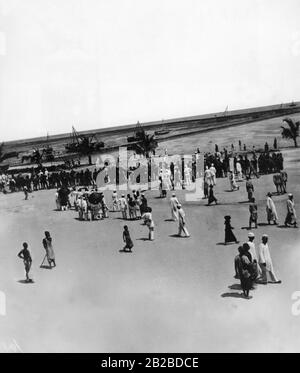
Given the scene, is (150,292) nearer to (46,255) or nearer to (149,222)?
(149,222)

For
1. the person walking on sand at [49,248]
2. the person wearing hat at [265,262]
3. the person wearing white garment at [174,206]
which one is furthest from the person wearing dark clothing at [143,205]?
the person wearing hat at [265,262]

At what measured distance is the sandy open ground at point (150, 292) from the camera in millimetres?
10648

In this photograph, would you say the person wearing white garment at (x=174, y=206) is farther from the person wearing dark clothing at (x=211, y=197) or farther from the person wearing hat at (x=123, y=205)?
the person wearing hat at (x=123, y=205)

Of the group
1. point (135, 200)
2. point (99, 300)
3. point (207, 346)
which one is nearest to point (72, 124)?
point (135, 200)

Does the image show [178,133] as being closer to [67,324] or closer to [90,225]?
[90,225]

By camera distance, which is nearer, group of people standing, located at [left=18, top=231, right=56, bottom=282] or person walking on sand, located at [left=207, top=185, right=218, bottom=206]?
group of people standing, located at [left=18, top=231, right=56, bottom=282]

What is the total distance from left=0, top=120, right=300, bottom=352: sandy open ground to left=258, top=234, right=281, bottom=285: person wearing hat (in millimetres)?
158

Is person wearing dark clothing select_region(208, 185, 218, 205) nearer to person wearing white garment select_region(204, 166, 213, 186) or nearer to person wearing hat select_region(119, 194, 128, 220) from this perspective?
person wearing white garment select_region(204, 166, 213, 186)

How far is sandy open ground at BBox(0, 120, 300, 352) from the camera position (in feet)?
34.9

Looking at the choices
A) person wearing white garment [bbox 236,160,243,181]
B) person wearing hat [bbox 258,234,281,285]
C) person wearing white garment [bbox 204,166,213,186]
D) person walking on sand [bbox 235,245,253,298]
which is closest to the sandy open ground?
person wearing hat [bbox 258,234,281,285]

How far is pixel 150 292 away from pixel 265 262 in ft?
8.83

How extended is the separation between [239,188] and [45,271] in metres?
5.98

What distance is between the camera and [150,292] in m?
11.1
